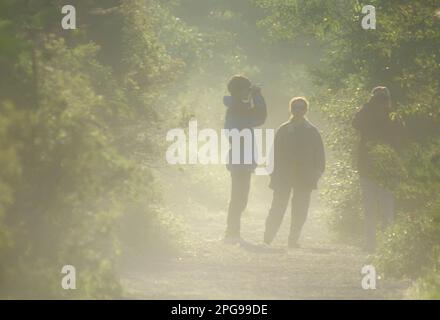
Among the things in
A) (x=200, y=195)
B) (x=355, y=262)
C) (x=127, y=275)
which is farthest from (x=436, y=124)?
(x=200, y=195)

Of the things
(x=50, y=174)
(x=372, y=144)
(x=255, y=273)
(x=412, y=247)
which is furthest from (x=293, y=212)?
(x=50, y=174)

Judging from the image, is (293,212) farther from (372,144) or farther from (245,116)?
(372,144)

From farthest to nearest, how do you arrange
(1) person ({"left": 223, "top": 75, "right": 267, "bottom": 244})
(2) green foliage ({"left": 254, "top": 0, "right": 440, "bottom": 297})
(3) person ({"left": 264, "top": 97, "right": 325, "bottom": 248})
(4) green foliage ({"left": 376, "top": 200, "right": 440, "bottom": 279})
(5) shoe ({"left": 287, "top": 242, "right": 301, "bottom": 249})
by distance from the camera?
1. (1) person ({"left": 223, "top": 75, "right": 267, "bottom": 244})
2. (3) person ({"left": 264, "top": 97, "right": 325, "bottom": 248})
3. (5) shoe ({"left": 287, "top": 242, "right": 301, "bottom": 249})
4. (2) green foliage ({"left": 254, "top": 0, "right": 440, "bottom": 297})
5. (4) green foliage ({"left": 376, "top": 200, "right": 440, "bottom": 279})

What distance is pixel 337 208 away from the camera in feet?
52.7

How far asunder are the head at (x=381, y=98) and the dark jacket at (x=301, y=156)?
126 cm

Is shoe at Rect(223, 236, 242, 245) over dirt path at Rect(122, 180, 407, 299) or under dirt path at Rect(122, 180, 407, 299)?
over

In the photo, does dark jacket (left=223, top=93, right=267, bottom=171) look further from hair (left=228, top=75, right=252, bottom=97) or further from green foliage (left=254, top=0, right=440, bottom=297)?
green foliage (left=254, top=0, right=440, bottom=297)

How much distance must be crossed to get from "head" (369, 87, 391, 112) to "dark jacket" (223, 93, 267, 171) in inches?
73.3

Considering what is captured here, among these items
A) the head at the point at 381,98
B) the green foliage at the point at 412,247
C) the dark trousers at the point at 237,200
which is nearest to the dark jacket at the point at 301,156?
the dark trousers at the point at 237,200

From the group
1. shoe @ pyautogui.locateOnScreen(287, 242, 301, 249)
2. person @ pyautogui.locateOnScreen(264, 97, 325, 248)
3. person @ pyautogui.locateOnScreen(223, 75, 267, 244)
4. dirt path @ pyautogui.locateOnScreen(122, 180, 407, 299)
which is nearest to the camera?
dirt path @ pyautogui.locateOnScreen(122, 180, 407, 299)

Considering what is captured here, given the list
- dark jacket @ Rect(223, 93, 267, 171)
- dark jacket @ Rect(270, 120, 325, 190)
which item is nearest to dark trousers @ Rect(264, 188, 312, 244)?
dark jacket @ Rect(270, 120, 325, 190)

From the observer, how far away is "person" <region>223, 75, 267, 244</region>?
15.6 metres

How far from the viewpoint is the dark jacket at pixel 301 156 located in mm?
15328

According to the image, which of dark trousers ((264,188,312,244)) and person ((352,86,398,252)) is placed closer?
person ((352,86,398,252))
